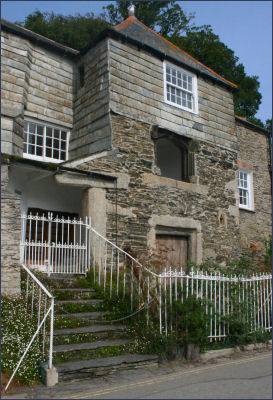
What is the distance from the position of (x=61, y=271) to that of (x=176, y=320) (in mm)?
3314

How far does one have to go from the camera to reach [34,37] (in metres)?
13.5

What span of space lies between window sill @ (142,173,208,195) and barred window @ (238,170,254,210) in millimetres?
3398

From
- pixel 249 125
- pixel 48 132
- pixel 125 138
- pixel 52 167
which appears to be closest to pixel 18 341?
pixel 52 167

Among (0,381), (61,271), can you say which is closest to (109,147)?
(61,271)

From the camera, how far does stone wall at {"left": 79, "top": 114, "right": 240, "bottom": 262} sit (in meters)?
12.0

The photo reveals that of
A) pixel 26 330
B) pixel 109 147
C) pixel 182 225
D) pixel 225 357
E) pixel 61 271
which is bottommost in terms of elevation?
pixel 225 357

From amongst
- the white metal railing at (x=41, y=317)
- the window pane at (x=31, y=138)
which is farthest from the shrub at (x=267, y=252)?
the white metal railing at (x=41, y=317)

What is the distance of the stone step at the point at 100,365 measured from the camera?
666 centimetres

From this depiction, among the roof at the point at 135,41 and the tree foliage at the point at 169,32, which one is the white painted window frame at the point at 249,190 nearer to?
the roof at the point at 135,41

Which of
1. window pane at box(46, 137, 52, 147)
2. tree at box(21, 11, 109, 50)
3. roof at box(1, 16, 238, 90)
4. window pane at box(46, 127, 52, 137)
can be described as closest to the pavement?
window pane at box(46, 137, 52, 147)

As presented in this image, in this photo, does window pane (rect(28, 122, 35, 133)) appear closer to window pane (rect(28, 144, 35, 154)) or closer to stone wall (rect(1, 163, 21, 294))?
window pane (rect(28, 144, 35, 154))

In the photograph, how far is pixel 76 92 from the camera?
14.6 m

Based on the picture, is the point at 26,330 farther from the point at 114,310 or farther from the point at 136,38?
the point at 136,38

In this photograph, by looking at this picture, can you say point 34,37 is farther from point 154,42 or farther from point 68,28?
point 68,28
